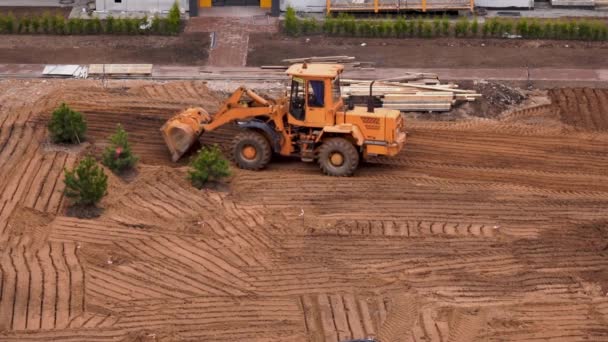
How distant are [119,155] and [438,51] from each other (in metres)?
12.8

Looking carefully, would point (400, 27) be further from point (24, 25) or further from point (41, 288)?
point (41, 288)

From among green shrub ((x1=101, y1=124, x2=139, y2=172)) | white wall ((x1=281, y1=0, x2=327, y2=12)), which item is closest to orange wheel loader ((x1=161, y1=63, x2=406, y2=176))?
green shrub ((x1=101, y1=124, x2=139, y2=172))

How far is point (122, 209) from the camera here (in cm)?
2188

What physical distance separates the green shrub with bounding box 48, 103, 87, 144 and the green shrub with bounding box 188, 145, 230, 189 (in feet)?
10.6

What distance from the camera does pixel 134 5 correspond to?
36344 millimetres

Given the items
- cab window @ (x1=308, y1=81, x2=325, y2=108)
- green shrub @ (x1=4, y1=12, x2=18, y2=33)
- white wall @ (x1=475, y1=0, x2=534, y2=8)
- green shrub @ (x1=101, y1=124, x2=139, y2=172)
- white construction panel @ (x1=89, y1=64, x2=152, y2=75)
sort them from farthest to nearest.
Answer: white wall @ (x1=475, y1=0, x2=534, y2=8)
green shrub @ (x1=4, y1=12, x2=18, y2=33)
white construction panel @ (x1=89, y1=64, x2=152, y2=75)
cab window @ (x1=308, y1=81, x2=325, y2=108)
green shrub @ (x1=101, y1=124, x2=139, y2=172)

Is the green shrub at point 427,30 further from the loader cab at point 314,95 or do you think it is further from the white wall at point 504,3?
the loader cab at point 314,95

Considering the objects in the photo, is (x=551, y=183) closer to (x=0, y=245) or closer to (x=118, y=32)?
(x=0, y=245)

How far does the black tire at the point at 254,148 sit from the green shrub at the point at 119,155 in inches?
85.8

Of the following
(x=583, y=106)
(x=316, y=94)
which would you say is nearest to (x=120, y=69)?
(x=316, y=94)

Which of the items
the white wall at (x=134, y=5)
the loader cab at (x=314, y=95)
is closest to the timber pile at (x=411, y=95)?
the loader cab at (x=314, y=95)

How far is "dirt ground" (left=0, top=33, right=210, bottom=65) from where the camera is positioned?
32.6 metres

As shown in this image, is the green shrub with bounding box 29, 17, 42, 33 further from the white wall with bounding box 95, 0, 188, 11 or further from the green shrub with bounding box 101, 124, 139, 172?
the green shrub with bounding box 101, 124, 139, 172

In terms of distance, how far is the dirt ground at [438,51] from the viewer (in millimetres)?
32594
